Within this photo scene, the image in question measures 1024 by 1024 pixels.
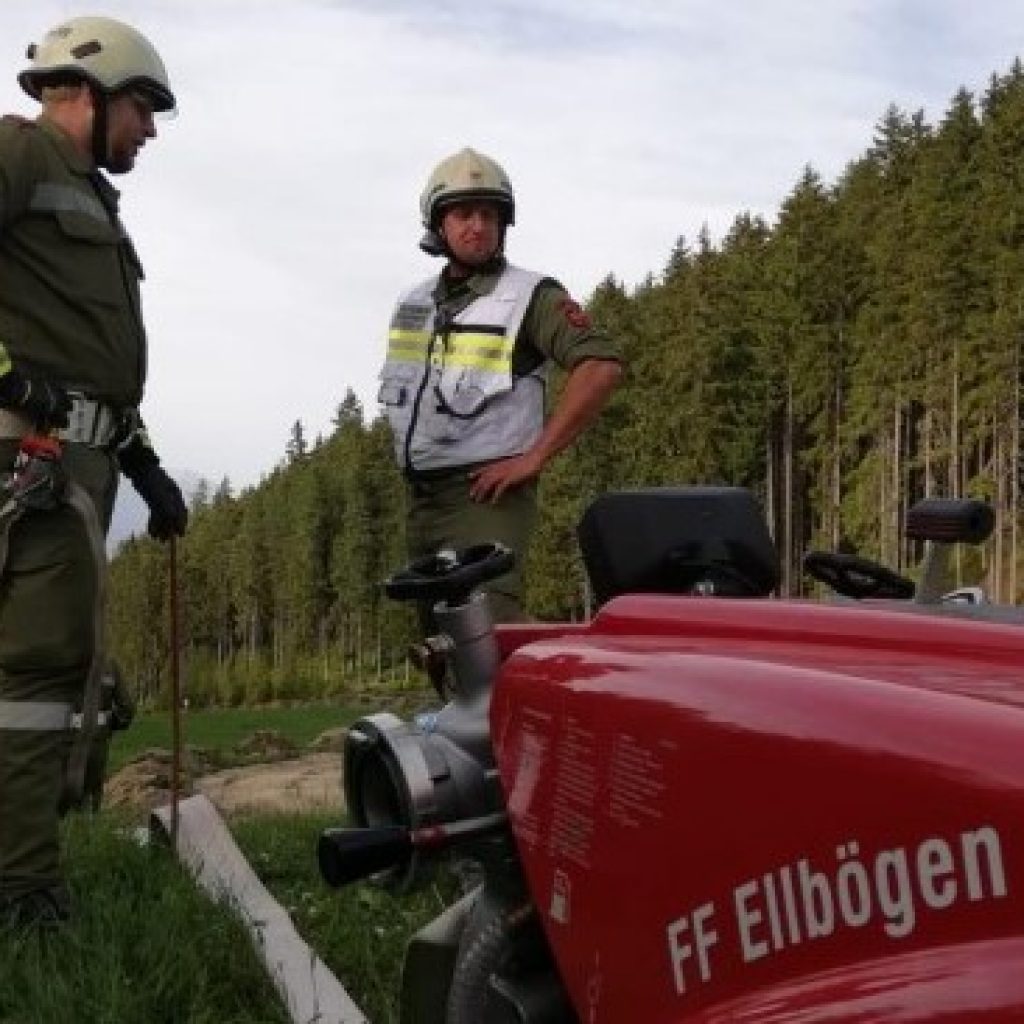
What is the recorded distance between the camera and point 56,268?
4387 mm

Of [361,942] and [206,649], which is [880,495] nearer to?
[361,942]

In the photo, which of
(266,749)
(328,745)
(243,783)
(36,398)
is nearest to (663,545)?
(36,398)

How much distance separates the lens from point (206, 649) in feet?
423

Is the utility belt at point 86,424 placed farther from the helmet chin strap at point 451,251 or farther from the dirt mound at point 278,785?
the dirt mound at point 278,785

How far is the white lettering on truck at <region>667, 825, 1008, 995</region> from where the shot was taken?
56.8 inches

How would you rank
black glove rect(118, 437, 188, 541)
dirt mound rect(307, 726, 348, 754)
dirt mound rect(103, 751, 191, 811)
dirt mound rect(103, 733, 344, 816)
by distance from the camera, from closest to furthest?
black glove rect(118, 437, 188, 541) → dirt mound rect(103, 733, 344, 816) → dirt mound rect(103, 751, 191, 811) → dirt mound rect(307, 726, 348, 754)

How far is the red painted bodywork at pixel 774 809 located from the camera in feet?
4.78

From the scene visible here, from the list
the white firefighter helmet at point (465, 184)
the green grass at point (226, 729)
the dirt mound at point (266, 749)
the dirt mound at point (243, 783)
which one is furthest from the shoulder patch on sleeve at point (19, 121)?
the green grass at point (226, 729)

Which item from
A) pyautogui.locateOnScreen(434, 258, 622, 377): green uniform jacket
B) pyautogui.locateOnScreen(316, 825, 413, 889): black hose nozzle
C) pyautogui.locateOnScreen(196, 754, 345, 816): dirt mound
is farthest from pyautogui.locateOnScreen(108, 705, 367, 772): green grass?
pyautogui.locateOnScreen(316, 825, 413, 889): black hose nozzle

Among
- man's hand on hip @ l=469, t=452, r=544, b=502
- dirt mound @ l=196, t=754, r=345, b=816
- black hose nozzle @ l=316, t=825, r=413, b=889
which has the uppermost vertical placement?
man's hand on hip @ l=469, t=452, r=544, b=502

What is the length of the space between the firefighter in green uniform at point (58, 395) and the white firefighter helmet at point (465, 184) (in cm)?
103

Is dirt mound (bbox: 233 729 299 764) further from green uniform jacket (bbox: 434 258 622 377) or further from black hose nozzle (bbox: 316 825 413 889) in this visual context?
black hose nozzle (bbox: 316 825 413 889)

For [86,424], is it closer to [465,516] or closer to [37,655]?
[37,655]

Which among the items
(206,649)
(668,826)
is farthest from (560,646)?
(206,649)
